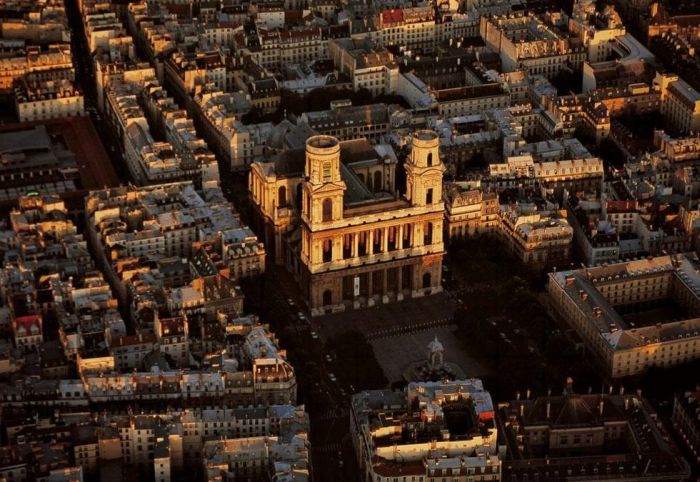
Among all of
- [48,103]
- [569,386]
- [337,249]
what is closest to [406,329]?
[337,249]

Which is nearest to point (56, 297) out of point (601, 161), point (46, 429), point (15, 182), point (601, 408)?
point (46, 429)

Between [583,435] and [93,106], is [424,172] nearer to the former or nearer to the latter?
[583,435]

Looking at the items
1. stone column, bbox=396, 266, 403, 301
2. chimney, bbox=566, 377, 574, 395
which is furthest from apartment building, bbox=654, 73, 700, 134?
chimney, bbox=566, 377, 574, 395

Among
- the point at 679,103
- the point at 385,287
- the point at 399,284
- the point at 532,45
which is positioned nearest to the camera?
the point at 385,287

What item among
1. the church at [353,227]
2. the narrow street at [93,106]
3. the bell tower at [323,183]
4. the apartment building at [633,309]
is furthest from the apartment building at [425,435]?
the narrow street at [93,106]

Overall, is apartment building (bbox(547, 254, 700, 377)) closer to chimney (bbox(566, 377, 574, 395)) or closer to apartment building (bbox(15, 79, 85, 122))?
chimney (bbox(566, 377, 574, 395))

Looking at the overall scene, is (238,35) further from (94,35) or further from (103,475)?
(103,475)
